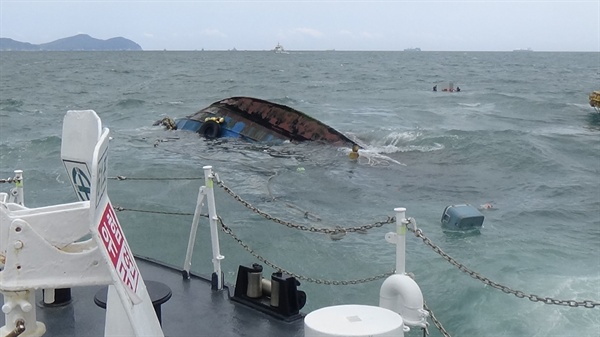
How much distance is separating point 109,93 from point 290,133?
3683cm

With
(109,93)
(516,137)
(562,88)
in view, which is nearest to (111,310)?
(516,137)

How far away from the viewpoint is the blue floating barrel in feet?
45.3

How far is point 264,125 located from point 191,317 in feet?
69.4

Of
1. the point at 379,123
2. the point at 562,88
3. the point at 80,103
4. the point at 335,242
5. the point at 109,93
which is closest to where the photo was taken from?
the point at 335,242

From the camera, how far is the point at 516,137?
99.1 feet

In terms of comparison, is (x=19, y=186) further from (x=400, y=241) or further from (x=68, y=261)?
(x=400, y=241)

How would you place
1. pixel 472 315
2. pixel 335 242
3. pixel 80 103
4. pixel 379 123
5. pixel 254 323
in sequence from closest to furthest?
pixel 254 323
pixel 472 315
pixel 335 242
pixel 379 123
pixel 80 103

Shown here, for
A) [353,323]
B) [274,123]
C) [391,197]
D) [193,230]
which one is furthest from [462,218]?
[274,123]

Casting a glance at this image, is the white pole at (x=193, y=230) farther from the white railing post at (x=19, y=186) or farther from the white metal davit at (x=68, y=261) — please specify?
the white metal davit at (x=68, y=261)

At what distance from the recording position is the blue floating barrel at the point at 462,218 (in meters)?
13.8

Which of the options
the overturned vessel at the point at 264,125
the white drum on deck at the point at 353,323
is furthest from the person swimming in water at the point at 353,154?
the white drum on deck at the point at 353,323

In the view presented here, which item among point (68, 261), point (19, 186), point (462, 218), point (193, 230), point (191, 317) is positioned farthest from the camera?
point (462, 218)

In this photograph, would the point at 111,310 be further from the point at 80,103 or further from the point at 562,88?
the point at 562,88

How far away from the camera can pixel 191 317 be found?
19.0 ft
